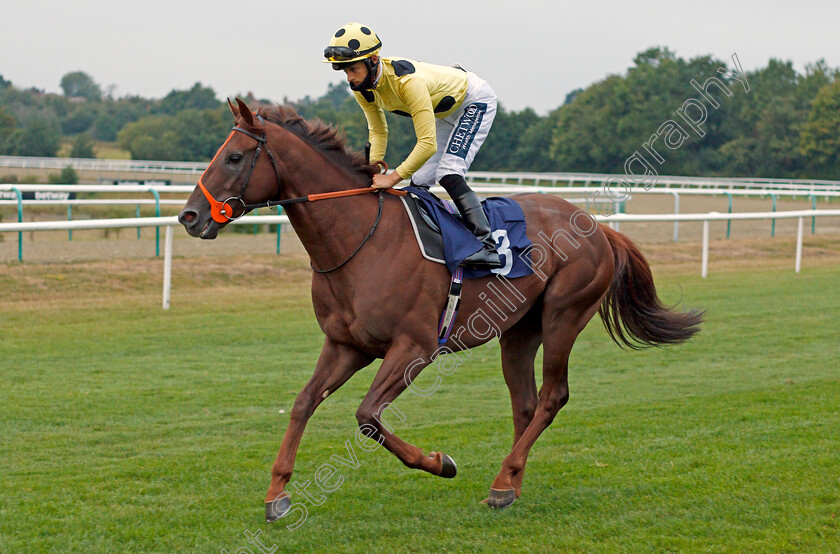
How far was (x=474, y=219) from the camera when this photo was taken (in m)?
4.31

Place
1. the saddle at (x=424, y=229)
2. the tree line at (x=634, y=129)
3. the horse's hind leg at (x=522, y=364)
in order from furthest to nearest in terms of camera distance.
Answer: the tree line at (x=634, y=129)
the horse's hind leg at (x=522, y=364)
the saddle at (x=424, y=229)

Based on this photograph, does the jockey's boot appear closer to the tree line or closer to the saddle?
the saddle

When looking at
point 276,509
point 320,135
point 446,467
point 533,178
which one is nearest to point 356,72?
point 320,135

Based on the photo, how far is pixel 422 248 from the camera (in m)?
4.11

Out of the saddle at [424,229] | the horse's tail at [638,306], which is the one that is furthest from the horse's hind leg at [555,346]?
the saddle at [424,229]

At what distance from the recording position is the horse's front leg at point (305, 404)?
380cm

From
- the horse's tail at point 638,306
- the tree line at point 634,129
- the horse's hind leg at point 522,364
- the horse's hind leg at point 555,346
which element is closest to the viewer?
the horse's hind leg at point 555,346

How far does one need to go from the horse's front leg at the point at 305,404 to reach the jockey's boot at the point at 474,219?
74 centimetres

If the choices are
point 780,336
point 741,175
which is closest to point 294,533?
point 780,336

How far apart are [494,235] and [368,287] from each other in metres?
0.82

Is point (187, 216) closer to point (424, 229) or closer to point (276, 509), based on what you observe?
point (424, 229)

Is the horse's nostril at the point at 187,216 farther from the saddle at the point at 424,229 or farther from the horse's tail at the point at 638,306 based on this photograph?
the horse's tail at the point at 638,306

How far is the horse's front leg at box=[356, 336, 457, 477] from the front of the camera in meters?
3.78

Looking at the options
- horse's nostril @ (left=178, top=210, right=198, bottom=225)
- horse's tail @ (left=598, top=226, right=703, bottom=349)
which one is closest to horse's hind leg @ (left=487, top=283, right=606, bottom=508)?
horse's tail @ (left=598, top=226, right=703, bottom=349)
